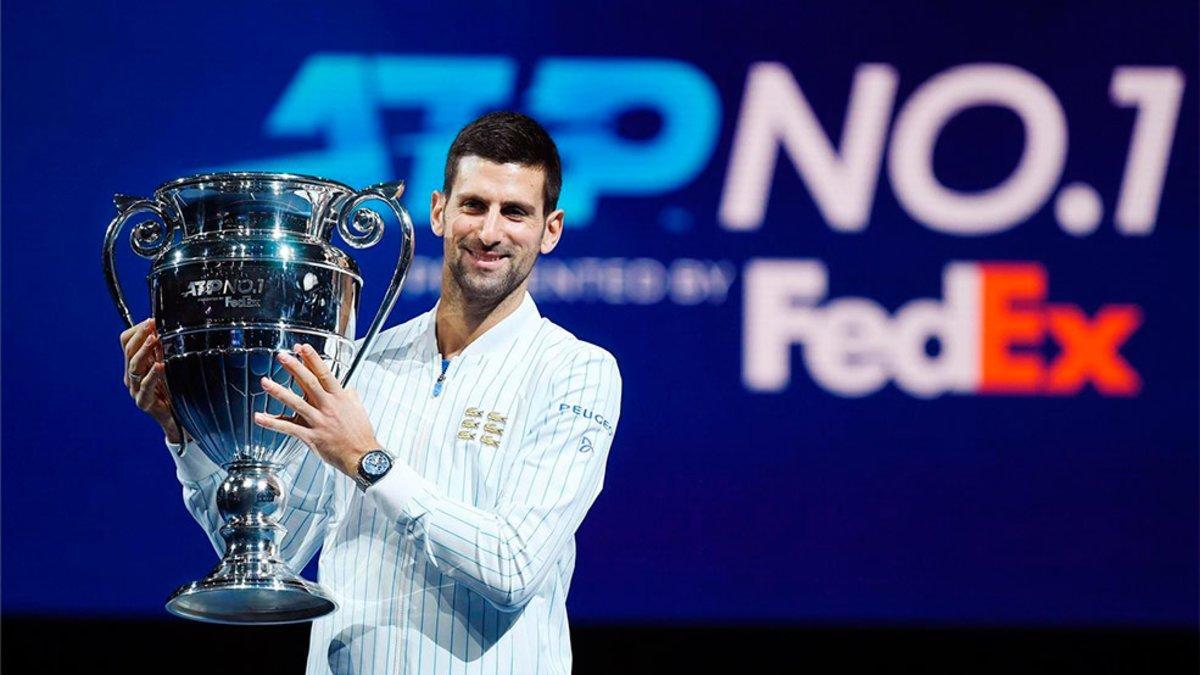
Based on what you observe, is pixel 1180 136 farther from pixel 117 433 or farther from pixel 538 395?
pixel 117 433

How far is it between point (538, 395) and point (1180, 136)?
8.90 feet

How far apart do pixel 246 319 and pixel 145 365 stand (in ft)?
0.78

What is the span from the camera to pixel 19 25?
4.32 metres

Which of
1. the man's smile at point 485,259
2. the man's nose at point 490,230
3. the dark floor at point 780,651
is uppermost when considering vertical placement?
the man's nose at point 490,230

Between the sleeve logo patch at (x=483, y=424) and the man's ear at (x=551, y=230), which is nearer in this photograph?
the sleeve logo patch at (x=483, y=424)

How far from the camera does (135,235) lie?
247cm

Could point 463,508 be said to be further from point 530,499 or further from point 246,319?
point 246,319

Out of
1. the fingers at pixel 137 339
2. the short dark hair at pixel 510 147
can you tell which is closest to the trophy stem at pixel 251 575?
the fingers at pixel 137 339

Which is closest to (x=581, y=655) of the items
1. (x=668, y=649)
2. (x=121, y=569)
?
(x=668, y=649)

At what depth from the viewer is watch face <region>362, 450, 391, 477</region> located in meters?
2.27

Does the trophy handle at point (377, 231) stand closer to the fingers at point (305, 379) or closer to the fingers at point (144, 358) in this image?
the fingers at point (305, 379)

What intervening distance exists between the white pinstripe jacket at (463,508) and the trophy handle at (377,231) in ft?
0.63

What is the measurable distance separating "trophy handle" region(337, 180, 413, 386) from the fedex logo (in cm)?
201

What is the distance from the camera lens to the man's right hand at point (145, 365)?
97.1 inches
